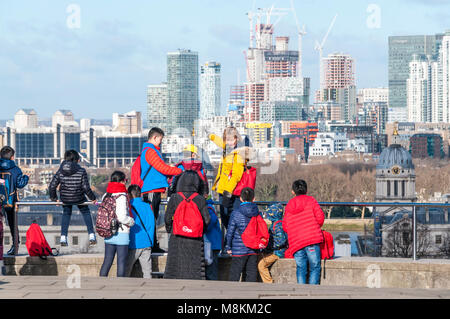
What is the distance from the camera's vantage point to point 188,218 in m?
11.7

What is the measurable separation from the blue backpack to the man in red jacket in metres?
3.68

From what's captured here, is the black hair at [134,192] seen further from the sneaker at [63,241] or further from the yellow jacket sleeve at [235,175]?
the sneaker at [63,241]

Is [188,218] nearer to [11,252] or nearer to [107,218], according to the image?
[107,218]

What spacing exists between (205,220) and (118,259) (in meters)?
1.17

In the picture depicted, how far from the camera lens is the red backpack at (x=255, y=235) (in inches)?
→ 475

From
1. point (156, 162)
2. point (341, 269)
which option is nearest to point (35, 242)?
point (156, 162)

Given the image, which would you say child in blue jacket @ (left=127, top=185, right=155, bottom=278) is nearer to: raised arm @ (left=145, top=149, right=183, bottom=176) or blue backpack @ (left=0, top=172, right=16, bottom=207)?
raised arm @ (left=145, top=149, right=183, bottom=176)

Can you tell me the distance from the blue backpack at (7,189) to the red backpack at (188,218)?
2729 mm

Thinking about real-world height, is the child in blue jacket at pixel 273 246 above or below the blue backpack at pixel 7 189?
below

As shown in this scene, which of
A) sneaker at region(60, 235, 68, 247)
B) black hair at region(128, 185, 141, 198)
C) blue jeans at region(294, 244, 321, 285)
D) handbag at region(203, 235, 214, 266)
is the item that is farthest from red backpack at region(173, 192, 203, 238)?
sneaker at region(60, 235, 68, 247)

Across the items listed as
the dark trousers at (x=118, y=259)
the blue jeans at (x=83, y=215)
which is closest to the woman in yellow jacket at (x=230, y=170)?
the dark trousers at (x=118, y=259)

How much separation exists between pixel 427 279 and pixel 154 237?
3.35 meters

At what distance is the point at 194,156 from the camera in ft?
40.0
